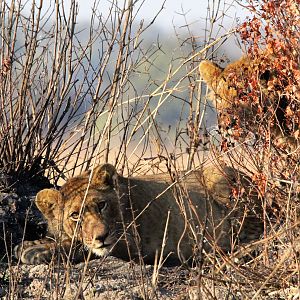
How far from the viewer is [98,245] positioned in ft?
18.2

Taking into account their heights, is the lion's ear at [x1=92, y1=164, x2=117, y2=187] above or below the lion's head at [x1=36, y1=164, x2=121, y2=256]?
above

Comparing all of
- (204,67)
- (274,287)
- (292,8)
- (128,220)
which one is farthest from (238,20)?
(274,287)

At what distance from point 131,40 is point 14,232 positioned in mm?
1912

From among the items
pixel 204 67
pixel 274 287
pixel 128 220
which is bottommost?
pixel 274 287

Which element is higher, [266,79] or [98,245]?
[266,79]

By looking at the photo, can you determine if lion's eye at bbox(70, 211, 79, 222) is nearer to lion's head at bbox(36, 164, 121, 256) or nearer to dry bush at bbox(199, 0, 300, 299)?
lion's head at bbox(36, 164, 121, 256)

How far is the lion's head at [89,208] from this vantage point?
562 cm

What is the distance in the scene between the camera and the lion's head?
18.4ft

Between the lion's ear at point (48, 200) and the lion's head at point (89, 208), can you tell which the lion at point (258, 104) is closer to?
the lion's head at point (89, 208)

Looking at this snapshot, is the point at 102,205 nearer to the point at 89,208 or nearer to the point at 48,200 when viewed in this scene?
the point at 89,208

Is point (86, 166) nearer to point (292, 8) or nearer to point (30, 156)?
point (30, 156)

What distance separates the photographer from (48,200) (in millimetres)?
6023

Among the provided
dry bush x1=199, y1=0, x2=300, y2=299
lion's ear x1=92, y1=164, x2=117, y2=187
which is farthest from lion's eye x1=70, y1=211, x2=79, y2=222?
dry bush x1=199, y1=0, x2=300, y2=299

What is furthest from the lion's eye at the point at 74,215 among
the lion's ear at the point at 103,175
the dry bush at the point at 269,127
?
the dry bush at the point at 269,127
